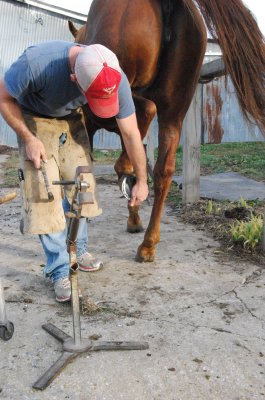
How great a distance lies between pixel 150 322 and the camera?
7.57 ft

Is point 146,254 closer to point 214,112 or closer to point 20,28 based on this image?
point 214,112

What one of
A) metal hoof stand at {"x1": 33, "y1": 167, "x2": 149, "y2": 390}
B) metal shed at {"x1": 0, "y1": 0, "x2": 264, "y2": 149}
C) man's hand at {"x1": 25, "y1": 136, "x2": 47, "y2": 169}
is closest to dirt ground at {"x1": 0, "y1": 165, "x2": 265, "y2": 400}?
metal hoof stand at {"x1": 33, "y1": 167, "x2": 149, "y2": 390}

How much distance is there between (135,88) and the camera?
3.08 meters

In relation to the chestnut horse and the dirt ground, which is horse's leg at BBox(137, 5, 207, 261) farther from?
the dirt ground

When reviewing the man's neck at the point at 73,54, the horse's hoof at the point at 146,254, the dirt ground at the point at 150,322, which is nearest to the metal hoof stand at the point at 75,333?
the dirt ground at the point at 150,322

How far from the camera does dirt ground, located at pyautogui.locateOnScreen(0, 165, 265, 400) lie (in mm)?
1774

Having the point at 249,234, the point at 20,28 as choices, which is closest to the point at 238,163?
the point at 249,234

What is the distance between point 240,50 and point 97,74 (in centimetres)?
124

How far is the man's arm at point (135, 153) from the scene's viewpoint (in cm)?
230

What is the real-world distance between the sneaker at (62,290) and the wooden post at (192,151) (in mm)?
2362

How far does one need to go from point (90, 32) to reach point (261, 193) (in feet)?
9.85

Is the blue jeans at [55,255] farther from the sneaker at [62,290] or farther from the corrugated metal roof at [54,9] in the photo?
the corrugated metal roof at [54,9]

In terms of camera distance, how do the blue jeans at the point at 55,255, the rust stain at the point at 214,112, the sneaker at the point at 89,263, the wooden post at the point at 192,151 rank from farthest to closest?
the rust stain at the point at 214,112, the wooden post at the point at 192,151, the sneaker at the point at 89,263, the blue jeans at the point at 55,255

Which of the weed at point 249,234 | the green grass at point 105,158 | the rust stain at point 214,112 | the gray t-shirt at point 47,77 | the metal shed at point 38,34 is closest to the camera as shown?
the gray t-shirt at point 47,77
